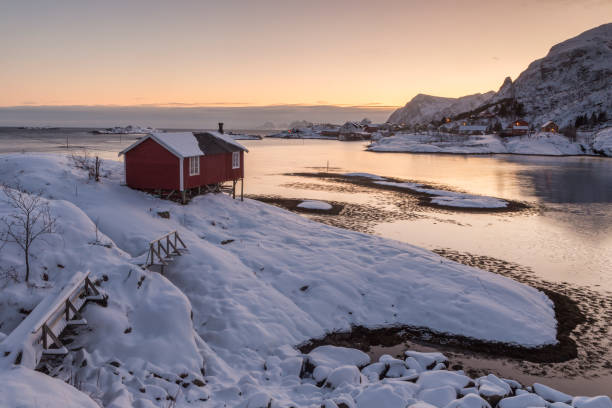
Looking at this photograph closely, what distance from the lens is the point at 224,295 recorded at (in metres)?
15.0

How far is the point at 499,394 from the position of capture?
10.0 meters

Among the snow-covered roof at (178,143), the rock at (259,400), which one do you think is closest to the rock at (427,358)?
the rock at (259,400)

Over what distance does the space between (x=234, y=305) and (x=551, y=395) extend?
9.99 metres

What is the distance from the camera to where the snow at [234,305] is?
947 cm

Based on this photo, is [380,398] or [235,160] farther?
[235,160]

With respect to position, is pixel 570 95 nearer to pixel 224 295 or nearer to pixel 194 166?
pixel 194 166

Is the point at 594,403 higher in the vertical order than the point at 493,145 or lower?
lower

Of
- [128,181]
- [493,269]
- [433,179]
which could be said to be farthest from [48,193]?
[433,179]

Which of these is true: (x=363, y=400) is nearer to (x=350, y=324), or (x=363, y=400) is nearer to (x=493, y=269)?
(x=350, y=324)

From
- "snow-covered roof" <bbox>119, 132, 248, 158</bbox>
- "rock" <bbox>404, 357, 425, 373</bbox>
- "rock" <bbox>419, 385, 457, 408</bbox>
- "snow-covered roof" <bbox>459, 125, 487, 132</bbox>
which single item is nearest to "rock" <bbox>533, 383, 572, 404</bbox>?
"rock" <bbox>419, 385, 457, 408</bbox>

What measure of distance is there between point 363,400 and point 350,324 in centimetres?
576

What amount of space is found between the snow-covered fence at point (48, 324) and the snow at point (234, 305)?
43 cm

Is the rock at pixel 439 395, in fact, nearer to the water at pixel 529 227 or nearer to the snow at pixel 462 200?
the water at pixel 529 227

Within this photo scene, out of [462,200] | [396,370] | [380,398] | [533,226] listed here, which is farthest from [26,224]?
[462,200]
